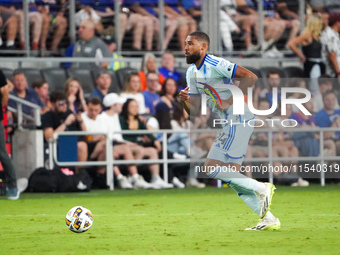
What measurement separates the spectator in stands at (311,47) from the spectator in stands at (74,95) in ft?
18.2

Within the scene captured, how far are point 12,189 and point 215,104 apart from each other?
Result: 5.52 metres

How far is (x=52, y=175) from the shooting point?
1462cm

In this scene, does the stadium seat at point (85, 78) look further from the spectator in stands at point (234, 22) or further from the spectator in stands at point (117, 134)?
the spectator in stands at point (234, 22)

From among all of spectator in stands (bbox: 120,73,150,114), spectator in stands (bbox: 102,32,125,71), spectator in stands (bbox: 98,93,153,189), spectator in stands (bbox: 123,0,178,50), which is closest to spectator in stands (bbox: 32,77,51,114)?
spectator in stands (bbox: 98,93,153,189)

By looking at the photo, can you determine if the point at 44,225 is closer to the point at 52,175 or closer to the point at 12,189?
the point at 12,189

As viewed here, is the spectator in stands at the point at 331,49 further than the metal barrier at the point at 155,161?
Yes

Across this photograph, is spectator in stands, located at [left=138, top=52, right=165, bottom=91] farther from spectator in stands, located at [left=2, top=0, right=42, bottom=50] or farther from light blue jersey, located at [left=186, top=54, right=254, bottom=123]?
light blue jersey, located at [left=186, top=54, right=254, bottom=123]

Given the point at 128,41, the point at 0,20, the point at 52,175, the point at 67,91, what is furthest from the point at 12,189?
the point at 128,41

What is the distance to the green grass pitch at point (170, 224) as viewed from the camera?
7.25 meters

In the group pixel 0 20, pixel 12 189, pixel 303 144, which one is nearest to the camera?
pixel 12 189

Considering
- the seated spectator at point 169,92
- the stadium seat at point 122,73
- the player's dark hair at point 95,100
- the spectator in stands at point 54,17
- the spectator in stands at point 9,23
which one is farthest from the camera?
the spectator in stands at point 54,17

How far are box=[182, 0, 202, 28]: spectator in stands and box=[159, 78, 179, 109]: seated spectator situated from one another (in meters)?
3.53

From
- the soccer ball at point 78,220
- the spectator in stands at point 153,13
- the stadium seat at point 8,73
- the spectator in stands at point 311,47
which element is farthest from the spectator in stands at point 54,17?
the soccer ball at point 78,220

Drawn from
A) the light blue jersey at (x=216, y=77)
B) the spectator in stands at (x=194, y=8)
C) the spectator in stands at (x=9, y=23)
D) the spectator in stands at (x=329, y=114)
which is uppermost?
the spectator in stands at (x=194, y=8)
